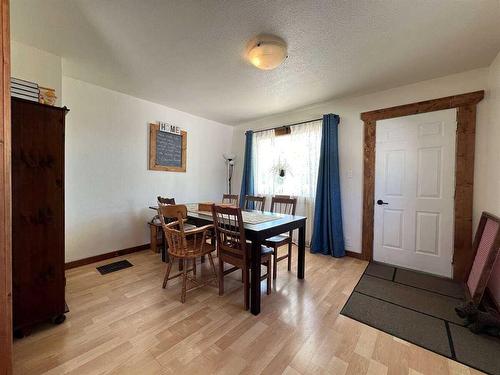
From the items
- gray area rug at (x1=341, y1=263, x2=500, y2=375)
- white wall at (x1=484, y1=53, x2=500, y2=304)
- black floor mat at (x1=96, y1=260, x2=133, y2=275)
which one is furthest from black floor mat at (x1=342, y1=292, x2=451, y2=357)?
black floor mat at (x1=96, y1=260, x2=133, y2=275)

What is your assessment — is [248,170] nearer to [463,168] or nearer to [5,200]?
[463,168]

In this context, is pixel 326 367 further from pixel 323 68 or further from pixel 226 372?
pixel 323 68

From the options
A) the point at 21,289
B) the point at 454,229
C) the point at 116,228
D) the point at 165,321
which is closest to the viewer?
the point at 21,289

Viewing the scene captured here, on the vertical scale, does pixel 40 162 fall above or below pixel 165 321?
above

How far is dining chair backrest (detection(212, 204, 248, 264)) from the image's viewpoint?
1.85 m

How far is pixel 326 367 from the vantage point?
132 cm

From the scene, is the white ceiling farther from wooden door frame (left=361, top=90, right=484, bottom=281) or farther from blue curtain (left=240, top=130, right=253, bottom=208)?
blue curtain (left=240, top=130, right=253, bottom=208)

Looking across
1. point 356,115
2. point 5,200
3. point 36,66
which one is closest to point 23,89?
point 36,66

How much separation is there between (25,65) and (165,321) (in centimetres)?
273

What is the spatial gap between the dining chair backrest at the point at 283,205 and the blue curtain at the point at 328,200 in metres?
0.57

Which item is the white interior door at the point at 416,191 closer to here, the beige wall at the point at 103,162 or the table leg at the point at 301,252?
the table leg at the point at 301,252

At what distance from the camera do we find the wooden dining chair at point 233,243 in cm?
187

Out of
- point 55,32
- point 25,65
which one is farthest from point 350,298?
point 25,65

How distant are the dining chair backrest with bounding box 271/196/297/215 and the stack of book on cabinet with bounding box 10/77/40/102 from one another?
8.88ft
